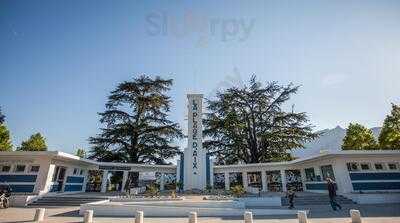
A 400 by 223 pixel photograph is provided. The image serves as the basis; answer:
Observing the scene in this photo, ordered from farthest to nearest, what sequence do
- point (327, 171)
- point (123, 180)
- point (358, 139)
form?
point (358, 139), point (123, 180), point (327, 171)

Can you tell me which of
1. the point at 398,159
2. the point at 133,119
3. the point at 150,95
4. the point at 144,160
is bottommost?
the point at 398,159

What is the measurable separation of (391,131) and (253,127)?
584 inches

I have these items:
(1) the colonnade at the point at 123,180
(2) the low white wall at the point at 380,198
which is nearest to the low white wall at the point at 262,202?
(2) the low white wall at the point at 380,198

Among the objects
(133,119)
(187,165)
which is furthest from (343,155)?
(133,119)

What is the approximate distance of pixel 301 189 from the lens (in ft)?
85.0

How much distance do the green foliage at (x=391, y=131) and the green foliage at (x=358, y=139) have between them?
11.2 ft

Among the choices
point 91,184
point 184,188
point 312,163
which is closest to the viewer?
point 312,163

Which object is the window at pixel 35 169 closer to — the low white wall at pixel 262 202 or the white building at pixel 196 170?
the white building at pixel 196 170

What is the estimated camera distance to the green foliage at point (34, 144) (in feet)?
127

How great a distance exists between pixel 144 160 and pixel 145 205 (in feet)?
55.5

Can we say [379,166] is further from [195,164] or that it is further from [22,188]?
[22,188]

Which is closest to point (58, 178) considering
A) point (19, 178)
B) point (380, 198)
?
point (19, 178)

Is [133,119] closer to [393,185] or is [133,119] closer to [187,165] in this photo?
[187,165]

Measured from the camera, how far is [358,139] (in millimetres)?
36125
